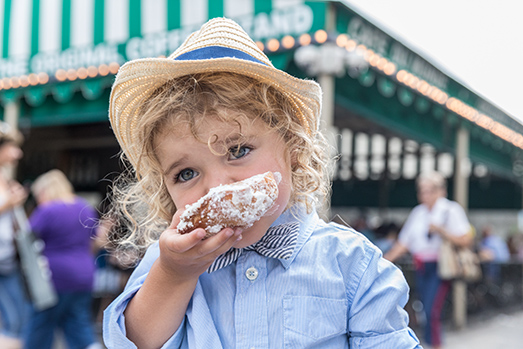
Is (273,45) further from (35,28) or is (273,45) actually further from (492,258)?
(492,258)

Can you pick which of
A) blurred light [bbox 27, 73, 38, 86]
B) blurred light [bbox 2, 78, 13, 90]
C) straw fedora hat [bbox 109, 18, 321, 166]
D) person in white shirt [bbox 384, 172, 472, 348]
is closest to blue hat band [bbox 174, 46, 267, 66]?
straw fedora hat [bbox 109, 18, 321, 166]

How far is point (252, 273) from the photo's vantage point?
1.16 meters

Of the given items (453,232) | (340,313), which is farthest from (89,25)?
(340,313)

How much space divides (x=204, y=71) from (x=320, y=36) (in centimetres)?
355

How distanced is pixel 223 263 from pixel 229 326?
0.15m

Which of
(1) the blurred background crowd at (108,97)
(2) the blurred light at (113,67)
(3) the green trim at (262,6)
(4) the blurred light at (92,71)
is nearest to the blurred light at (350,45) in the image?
(1) the blurred background crowd at (108,97)

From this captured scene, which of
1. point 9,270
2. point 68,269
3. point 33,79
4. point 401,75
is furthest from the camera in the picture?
point 33,79

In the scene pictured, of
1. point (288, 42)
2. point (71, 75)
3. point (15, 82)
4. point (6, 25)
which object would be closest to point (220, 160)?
point (288, 42)

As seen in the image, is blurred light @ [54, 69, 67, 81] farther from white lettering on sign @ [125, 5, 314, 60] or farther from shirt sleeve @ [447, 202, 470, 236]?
shirt sleeve @ [447, 202, 470, 236]

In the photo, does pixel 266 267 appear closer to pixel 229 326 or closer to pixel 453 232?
pixel 229 326

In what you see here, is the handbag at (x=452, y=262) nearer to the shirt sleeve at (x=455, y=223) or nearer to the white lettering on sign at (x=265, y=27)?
the shirt sleeve at (x=455, y=223)

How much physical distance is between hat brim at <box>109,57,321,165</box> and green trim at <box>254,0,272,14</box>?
380 centimetres

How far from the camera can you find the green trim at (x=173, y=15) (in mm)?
5648

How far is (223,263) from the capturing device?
1185 millimetres
